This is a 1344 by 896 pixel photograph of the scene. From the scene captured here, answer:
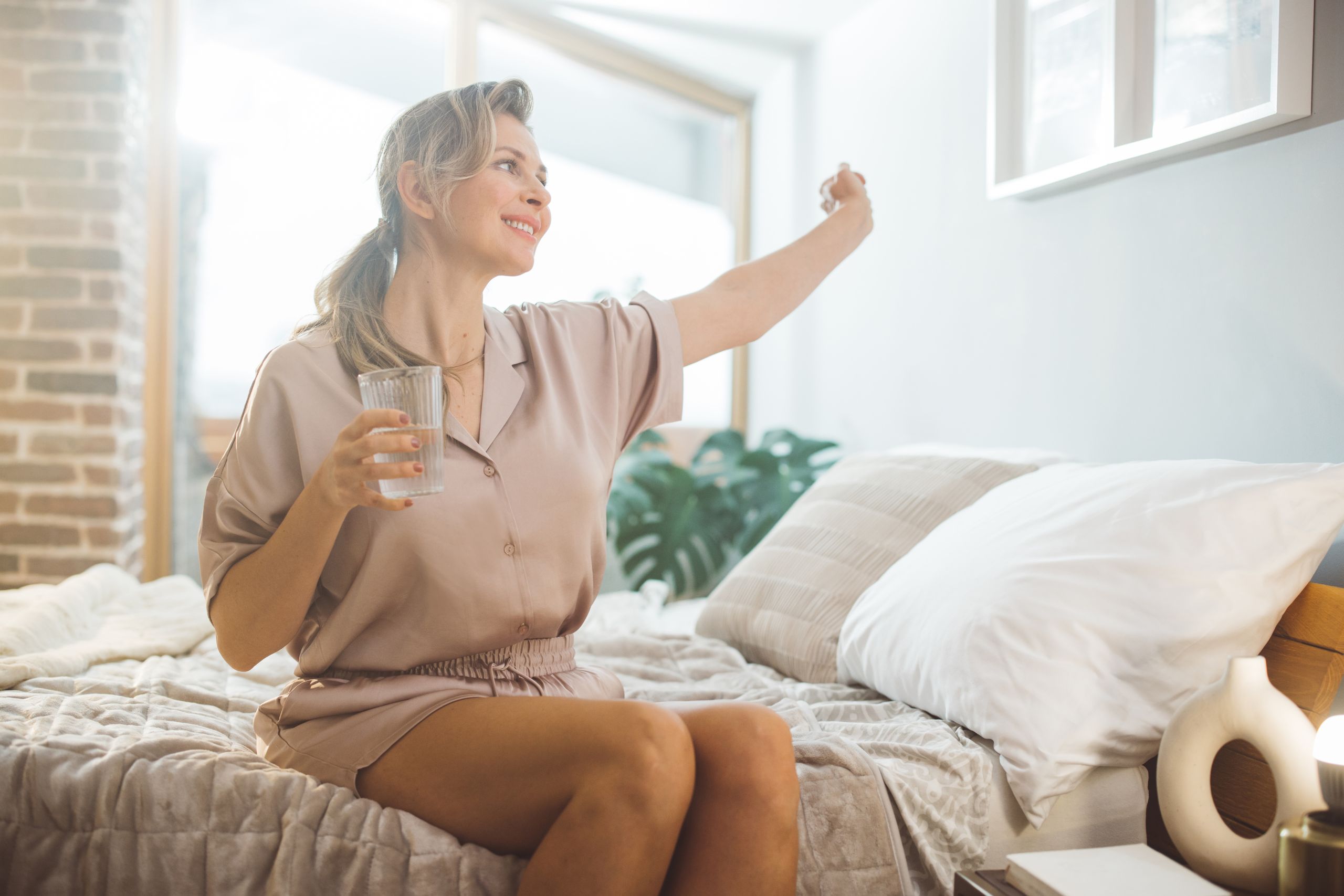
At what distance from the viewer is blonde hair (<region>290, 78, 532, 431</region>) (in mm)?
1236

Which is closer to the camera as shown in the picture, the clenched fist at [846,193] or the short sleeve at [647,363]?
the short sleeve at [647,363]

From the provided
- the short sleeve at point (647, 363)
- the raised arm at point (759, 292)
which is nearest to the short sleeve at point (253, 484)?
the short sleeve at point (647, 363)

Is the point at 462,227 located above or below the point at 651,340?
above

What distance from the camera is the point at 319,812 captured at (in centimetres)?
106

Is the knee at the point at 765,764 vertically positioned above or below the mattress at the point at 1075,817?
above

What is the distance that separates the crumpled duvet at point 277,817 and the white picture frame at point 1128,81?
1.09 metres

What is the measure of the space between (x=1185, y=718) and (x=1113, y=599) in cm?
20

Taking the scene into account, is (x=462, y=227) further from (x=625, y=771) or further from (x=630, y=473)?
(x=630, y=473)

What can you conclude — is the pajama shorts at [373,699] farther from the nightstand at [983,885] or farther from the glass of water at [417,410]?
the nightstand at [983,885]

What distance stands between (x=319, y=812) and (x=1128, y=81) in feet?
5.75

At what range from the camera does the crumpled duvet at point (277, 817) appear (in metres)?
1.03

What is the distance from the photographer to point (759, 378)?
3.70m

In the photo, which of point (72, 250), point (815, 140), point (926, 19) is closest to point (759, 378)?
point (815, 140)

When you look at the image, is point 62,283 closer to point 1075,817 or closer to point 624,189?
point 624,189
